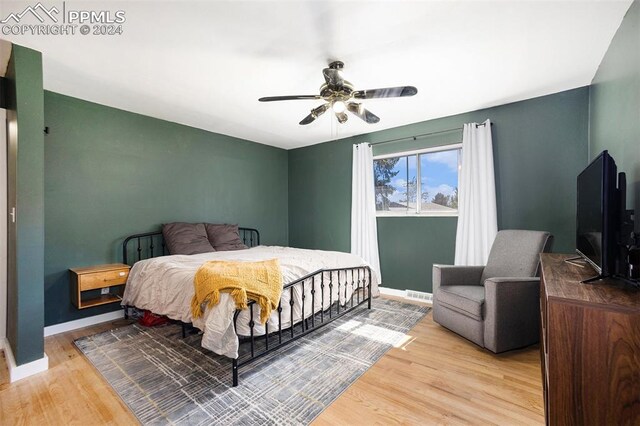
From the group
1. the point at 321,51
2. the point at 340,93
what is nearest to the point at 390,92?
the point at 340,93

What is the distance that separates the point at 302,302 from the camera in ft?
8.09

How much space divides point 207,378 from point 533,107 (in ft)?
13.9

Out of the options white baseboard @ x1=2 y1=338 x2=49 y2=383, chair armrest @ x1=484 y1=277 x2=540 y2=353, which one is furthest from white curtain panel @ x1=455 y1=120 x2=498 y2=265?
white baseboard @ x1=2 y1=338 x2=49 y2=383

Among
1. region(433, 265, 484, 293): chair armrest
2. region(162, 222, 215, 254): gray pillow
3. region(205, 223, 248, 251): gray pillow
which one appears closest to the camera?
region(433, 265, 484, 293): chair armrest

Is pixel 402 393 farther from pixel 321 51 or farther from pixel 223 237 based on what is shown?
pixel 223 237

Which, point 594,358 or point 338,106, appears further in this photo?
point 338,106

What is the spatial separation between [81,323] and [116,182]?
5.28 feet

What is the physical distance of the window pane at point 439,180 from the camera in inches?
152

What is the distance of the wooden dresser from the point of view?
105 centimetres

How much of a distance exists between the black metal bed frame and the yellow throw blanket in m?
0.09

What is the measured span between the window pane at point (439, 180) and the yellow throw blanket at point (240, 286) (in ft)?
8.85

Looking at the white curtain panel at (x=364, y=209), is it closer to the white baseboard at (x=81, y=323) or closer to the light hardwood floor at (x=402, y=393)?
the light hardwood floor at (x=402, y=393)

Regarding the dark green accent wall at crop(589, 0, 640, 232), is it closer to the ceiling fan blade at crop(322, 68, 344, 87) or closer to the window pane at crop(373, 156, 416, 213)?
the ceiling fan blade at crop(322, 68, 344, 87)

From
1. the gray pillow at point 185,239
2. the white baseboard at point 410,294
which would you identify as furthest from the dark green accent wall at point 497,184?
the gray pillow at point 185,239
